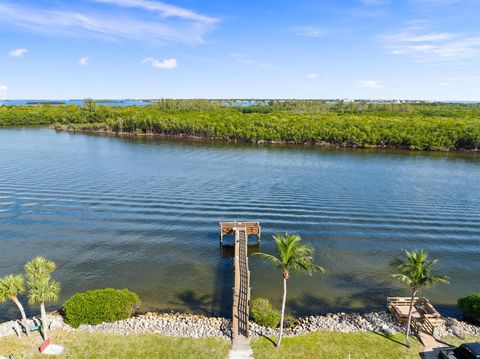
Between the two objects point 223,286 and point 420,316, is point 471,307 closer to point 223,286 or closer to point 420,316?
point 420,316

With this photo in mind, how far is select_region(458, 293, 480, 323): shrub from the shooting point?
2569 centimetres

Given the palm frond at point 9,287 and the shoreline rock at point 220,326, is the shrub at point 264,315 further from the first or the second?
the palm frond at point 9,287

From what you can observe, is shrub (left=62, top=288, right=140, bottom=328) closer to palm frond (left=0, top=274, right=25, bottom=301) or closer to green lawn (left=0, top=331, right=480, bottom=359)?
green lawn (left=0, top=331, right=480, bottom=359)

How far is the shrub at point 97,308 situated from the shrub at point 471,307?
27.6m

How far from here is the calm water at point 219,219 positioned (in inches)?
1261

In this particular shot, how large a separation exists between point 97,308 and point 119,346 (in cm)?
405

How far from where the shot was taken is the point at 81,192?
5741cm

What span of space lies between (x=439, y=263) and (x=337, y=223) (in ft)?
43.7

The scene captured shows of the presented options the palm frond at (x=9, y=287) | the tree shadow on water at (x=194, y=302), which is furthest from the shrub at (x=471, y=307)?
the palm frond at (x=9, y=287)

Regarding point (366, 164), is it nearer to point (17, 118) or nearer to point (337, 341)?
point (337, 341)

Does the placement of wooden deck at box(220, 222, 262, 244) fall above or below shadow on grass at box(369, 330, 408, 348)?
above

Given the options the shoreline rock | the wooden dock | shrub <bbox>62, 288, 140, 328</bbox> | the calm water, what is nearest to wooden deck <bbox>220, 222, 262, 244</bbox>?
the wooden dock

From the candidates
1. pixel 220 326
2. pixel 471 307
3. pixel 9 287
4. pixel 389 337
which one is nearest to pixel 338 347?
pixel 389 337

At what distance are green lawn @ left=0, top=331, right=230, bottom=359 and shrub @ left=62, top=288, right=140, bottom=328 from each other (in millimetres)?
1236
